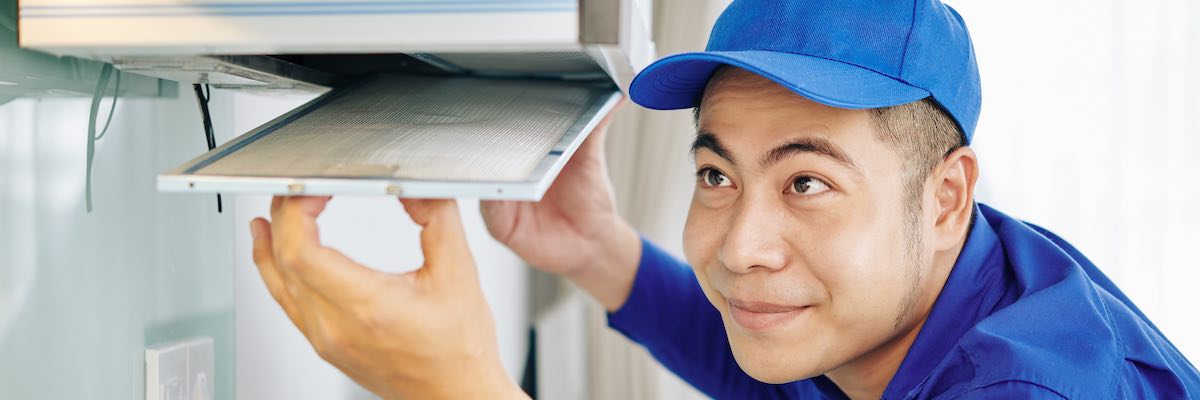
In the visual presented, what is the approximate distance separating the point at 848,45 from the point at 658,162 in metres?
1.41

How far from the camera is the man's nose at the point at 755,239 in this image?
2.81 feet

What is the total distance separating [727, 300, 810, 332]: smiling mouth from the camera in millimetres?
910

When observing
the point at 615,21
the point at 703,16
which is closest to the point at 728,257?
the point at 615,21

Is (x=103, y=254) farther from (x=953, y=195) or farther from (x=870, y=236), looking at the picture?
(x=953, y=195)

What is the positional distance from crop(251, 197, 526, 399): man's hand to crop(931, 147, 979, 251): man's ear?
0.55m

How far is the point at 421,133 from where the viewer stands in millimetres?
617

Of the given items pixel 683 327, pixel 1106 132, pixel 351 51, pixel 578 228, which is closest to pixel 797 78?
pixel 351 51

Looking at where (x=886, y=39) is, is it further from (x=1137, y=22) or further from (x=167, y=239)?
(x=1137, y=22)

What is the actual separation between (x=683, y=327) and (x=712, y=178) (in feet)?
1.48

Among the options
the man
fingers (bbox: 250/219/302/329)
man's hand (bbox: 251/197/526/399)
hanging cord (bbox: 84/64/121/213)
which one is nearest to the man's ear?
the man

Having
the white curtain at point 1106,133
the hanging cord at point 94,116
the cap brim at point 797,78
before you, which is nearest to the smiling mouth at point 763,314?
the cap brim at point 797,78

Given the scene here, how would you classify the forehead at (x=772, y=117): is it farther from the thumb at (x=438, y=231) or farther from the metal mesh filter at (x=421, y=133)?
the thumb at (x=438, y=231)

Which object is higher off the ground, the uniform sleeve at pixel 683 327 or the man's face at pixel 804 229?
the man's face at pixel 804 229

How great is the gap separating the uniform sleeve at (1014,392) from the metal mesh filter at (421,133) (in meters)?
0.43
